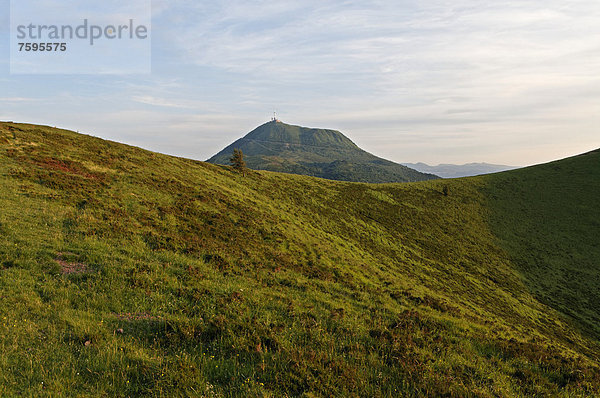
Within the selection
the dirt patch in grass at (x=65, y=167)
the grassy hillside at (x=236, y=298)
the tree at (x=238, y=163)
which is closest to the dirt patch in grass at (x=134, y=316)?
the grassy hillside at (x=236, y=298)

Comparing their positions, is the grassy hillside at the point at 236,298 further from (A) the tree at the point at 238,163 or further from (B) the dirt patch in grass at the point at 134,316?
(A) the tree at the point at 238,163

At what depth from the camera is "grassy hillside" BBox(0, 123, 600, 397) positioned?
248 inches

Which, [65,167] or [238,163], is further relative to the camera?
[238,163]

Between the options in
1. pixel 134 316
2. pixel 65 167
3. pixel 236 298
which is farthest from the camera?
pixel 65 167

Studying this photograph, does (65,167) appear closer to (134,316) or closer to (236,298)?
(134,316)

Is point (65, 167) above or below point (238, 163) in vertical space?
below

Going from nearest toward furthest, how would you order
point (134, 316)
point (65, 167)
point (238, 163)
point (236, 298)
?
point (134, 316) < point (236, 298) < point (65, 167) < point (238, 163)

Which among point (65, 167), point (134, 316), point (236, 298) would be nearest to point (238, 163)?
point (65, 167)

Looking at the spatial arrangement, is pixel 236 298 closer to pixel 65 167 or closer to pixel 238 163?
pixel 65 167

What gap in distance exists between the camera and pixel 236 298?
1097 cm

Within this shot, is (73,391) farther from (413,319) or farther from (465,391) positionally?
(413,319)

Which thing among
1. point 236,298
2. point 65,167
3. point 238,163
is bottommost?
point 236,298

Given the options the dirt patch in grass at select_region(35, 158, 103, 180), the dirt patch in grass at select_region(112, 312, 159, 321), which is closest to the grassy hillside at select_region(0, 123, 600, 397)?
the dirt patch in grass at select_region(112, 312, 159, 321)

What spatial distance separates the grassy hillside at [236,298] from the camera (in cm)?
631
